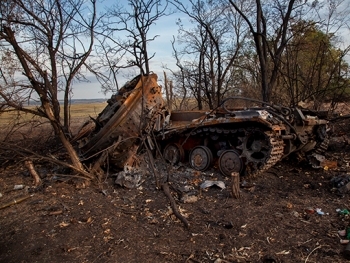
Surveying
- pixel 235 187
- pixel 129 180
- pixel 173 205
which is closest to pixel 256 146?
pixel 235 187

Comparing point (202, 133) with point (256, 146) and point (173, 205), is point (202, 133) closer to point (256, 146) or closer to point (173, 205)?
point (256, 146)

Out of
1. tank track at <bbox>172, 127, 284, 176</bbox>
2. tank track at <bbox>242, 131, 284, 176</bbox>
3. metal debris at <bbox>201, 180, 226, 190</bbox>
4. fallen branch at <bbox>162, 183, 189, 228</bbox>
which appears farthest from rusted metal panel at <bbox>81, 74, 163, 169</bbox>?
tank track at <bbox>242, 131, 284, 176</bbox>

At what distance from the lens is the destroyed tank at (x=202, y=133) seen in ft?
24.6

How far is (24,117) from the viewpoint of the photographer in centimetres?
774

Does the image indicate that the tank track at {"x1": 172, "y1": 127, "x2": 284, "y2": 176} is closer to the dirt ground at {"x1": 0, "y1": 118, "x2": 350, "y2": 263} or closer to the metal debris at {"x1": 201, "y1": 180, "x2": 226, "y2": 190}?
the dirt ground at {"x1": 0, "y1": 118, "x2": 350, "y2": 263}

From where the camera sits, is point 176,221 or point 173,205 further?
point 173,205

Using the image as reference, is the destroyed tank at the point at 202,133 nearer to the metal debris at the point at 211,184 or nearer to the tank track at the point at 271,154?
the tank track at the point at 271,154

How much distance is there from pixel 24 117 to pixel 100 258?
4.68m

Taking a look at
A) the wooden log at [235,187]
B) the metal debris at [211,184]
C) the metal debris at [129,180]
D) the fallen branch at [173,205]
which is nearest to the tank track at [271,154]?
the metal debris at [211,184]

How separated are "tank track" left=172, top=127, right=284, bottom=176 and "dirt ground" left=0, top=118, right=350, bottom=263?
340 millimetres

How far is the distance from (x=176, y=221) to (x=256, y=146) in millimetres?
3026

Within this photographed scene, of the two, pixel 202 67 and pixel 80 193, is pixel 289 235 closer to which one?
pixel 80 193

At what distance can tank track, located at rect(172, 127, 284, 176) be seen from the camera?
285 inches

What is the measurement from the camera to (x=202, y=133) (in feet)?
28.5
